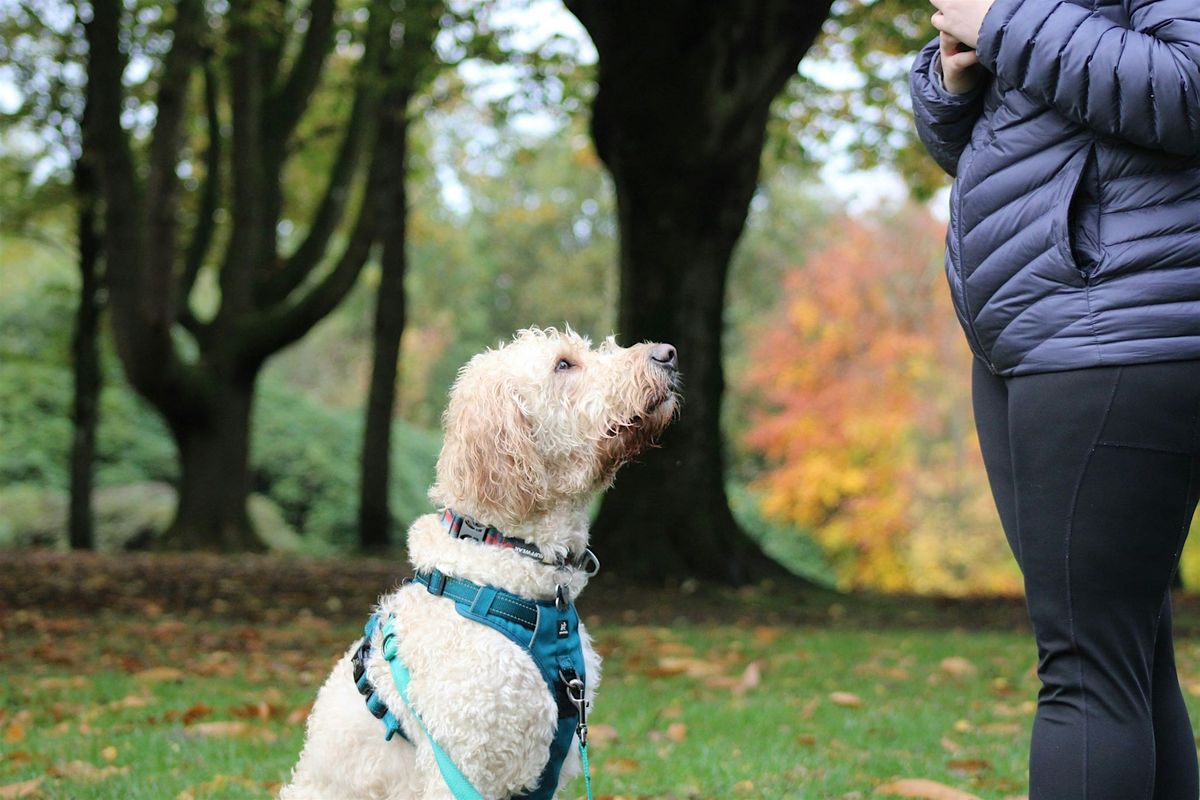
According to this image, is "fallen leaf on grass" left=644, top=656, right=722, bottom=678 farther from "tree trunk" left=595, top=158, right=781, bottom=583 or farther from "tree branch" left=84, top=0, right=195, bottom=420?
"tree branch" left=84, top=0, right=195, bottom=420

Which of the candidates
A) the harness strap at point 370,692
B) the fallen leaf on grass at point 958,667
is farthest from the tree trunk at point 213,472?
the harness strap at point 370,692

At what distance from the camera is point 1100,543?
246cm

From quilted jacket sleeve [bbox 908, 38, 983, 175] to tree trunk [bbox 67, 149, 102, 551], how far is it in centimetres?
1476

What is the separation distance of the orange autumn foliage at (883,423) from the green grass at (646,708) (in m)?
15.1

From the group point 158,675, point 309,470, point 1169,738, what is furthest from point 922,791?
point 309,470

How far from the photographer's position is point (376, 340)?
16.2 m

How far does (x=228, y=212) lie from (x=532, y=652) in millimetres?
13237

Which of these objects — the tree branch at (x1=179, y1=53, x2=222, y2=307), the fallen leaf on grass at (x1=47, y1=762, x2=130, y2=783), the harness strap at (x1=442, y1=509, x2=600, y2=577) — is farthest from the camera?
the tree branch at (x1=179, y1=53, x2=222, y2=307)

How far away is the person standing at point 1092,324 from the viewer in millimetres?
2363

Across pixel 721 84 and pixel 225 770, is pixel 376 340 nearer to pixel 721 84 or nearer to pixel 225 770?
pixel 721 84

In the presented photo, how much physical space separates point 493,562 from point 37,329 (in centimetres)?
2158

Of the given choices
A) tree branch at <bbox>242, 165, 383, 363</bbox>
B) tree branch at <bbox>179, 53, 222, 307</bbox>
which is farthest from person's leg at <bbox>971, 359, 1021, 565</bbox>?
tree branch at <bbox>179, 53, 222, 307</bbox>

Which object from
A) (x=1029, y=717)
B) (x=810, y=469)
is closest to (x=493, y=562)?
(x=1029, y=717)

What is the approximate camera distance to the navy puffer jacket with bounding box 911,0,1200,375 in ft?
7.70
